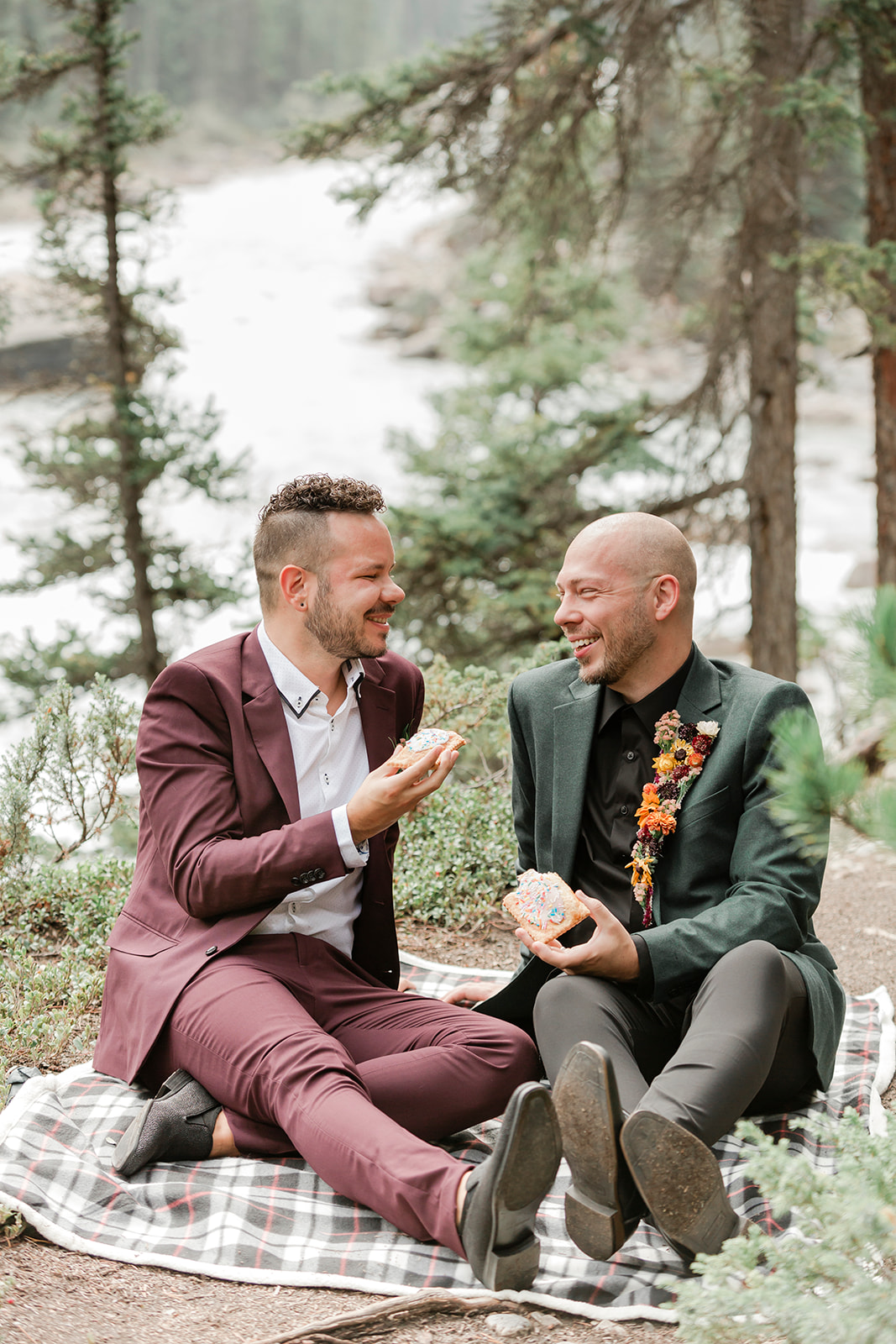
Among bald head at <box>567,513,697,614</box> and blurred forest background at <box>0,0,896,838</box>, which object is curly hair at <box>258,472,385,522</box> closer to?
bald head at <box>567,513,697,614</box>

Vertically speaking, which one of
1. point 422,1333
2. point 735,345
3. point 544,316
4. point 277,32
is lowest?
point 422,1333

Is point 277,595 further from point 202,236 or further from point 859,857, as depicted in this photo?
point 202,236

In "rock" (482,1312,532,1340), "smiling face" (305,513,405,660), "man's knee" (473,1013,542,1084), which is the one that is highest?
"smiling face" (305,513,405,660)

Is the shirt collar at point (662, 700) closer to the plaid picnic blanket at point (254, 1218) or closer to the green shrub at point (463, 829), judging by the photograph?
the plaid picnic blanket at point (254, 1218)

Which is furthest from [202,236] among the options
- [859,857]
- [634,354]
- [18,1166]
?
[18,1166]

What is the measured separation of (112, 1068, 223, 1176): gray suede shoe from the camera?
266 cm

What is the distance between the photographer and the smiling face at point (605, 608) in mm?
2994

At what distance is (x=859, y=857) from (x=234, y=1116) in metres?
4.01

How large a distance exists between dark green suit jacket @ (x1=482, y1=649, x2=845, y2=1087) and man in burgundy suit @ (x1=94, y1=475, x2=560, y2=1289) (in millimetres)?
384

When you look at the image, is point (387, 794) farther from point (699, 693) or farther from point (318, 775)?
point (699, 693)

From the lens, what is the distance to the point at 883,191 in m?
7.54

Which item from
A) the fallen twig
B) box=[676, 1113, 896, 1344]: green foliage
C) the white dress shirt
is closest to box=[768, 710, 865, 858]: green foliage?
box=[676, 1113, 896, 1344]: green foliage

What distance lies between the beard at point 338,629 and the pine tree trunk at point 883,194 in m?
5.65

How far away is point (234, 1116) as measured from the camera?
2.79 meters
